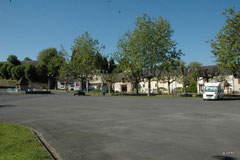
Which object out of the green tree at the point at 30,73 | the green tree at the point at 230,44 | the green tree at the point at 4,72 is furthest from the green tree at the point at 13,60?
the green tree at the point at 230,44

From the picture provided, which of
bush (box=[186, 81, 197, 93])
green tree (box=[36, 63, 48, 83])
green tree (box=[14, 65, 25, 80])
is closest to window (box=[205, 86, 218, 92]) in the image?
bush (box=[186, 81, 197, 93])

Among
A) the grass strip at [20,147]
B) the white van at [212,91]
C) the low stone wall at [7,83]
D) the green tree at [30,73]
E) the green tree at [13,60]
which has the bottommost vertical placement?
the grass strip at [20,147]

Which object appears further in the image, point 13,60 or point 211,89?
point 13,60

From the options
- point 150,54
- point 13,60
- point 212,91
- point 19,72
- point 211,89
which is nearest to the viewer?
A: point 212,91

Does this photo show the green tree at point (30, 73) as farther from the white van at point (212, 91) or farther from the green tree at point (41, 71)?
the white van at point (212, 91)

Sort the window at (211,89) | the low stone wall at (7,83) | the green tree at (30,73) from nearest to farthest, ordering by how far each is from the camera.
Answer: the window at (211,89) < the green tree at (30,73) < the low stone wall at (7,83)

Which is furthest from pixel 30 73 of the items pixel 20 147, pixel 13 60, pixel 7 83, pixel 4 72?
pixel 20 147

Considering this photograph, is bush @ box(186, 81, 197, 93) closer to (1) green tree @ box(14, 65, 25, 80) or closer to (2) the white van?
(2) the white van

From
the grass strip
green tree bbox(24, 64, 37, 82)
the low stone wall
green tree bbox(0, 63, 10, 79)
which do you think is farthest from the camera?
green tree bbox(0, 63, 10, 79)

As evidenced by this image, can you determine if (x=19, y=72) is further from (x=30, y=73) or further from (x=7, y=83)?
(x=7, y=83)

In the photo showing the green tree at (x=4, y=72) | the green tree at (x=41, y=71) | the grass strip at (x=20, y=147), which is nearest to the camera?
the grass strip at (x=20, y=147)

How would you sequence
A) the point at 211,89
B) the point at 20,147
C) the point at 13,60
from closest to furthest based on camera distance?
the point at 20,147
the point at 211,89
the point at 13,60

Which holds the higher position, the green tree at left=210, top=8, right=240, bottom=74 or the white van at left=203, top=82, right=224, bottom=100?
the green tree at left=210, top=8, right=240, bottom=74

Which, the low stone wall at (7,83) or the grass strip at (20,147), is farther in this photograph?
the low stone wall at (7,83)
